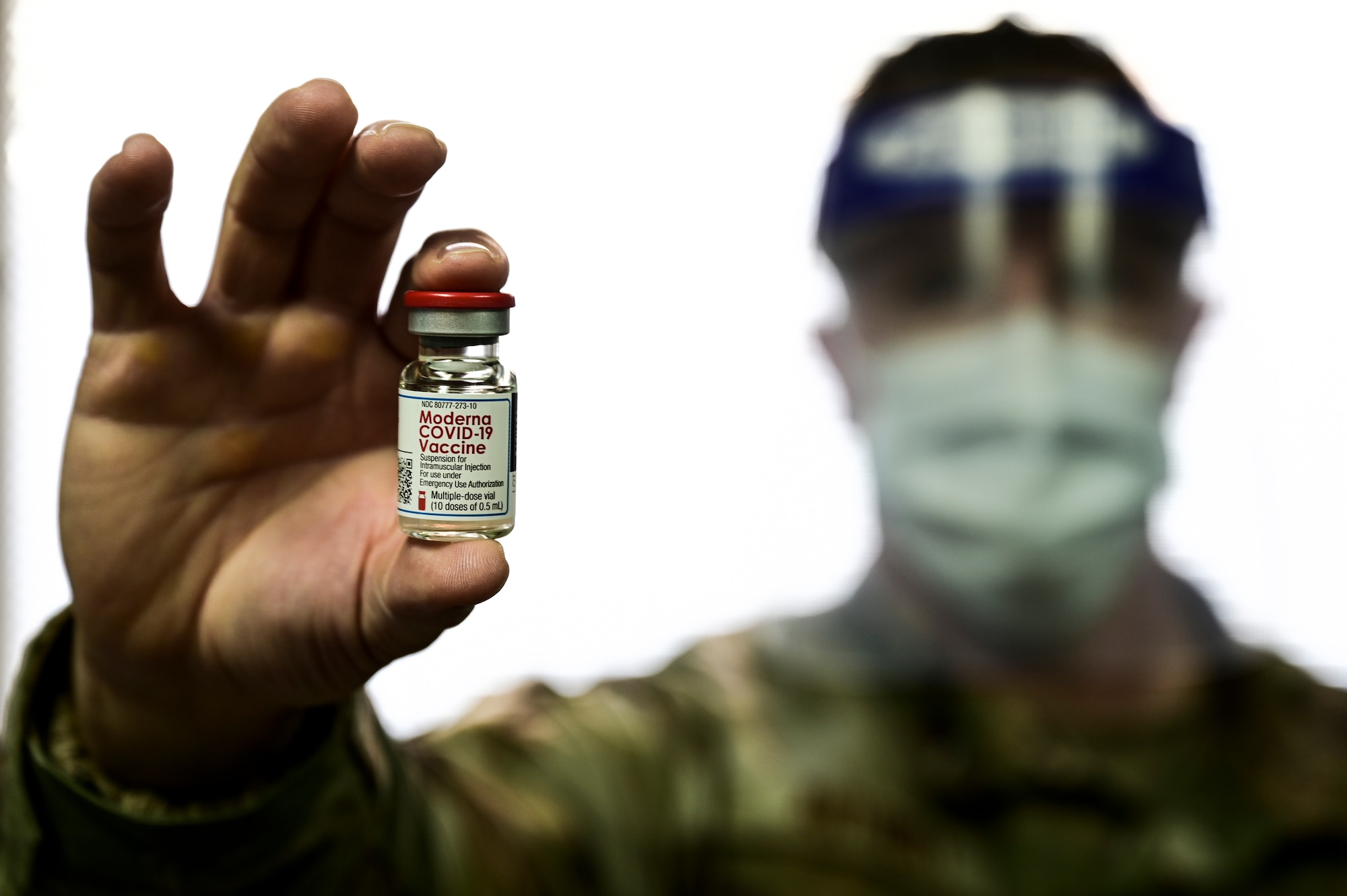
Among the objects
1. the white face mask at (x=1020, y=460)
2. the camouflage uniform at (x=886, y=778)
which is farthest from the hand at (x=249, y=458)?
the white face mask at (x=1020, y=460)

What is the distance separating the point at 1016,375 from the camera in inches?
52.6

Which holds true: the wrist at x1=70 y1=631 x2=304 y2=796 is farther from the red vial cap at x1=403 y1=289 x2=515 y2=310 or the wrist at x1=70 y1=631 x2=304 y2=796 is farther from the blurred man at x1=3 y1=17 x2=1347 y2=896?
the red vial cap at x1=403 y1=289 x2=515 y2=310

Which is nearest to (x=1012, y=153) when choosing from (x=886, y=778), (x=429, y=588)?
(x=886, y=778)

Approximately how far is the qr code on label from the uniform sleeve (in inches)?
9.2

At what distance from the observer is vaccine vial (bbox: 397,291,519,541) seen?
664 millimetres

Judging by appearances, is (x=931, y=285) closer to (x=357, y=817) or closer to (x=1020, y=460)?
(x=1020, y=460)

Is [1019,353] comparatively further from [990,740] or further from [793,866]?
[793,866]

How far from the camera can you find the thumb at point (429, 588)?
0.64 metres

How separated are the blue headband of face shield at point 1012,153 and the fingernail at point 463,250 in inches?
33.7

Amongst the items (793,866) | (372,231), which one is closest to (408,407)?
(372,231)

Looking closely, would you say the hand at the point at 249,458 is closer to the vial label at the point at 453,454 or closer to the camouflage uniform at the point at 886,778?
the vial label at the point at 453,454

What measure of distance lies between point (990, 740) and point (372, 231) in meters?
1.14

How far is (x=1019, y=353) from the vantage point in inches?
53.1

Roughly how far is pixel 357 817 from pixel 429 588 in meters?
0.30
